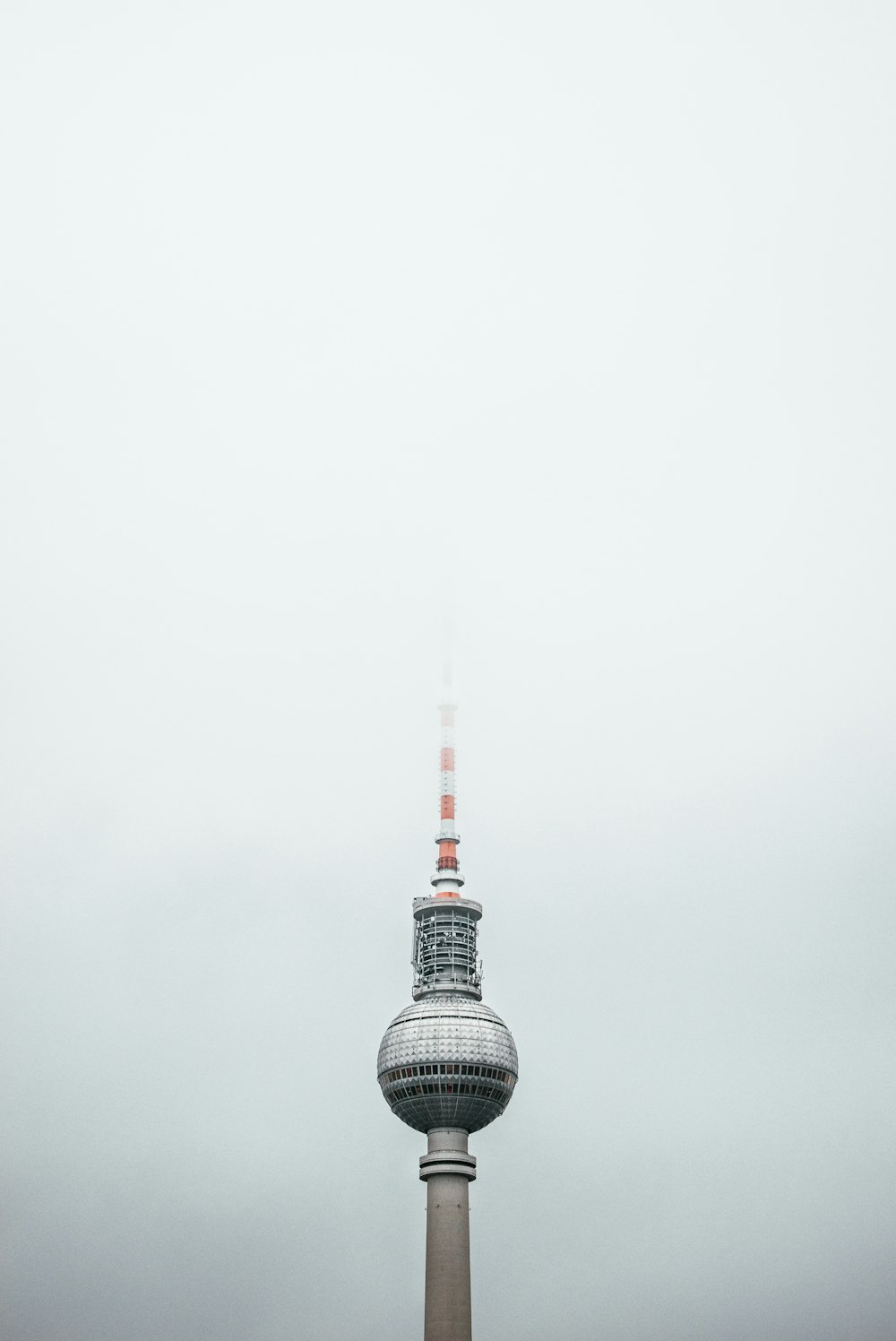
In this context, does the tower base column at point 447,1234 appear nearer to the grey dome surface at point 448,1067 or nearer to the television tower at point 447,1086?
the television tower at point 447,1086

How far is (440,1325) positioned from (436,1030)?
38.0m

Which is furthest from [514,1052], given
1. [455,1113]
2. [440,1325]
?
[440,1325]

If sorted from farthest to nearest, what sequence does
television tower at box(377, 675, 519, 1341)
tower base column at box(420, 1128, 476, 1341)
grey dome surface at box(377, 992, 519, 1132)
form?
grey dome surface at box(377, 992, 519, 1132), television tower at box(377, 675, 519, 1341), tower base column at box(420, 1128, 476, 1341)

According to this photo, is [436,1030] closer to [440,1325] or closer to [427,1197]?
[427,1197]

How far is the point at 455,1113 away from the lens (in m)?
183

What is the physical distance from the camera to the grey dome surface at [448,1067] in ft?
598

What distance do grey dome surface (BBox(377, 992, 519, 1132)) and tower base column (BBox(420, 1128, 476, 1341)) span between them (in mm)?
3843

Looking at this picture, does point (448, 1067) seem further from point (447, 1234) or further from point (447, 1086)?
point (447, 1234)

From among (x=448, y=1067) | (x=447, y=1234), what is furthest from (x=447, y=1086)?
(x=447, y=1234)

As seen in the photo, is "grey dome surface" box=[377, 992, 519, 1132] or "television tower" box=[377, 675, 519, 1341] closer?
"television tower" box=[377, 675, 519, 1341]

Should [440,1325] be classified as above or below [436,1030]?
below

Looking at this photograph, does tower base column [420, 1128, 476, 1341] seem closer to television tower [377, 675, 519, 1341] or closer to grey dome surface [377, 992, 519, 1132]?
television tower [377, 675, 519, 1341]

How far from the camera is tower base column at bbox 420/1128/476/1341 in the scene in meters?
168

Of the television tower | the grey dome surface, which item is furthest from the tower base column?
the grey dome surface
